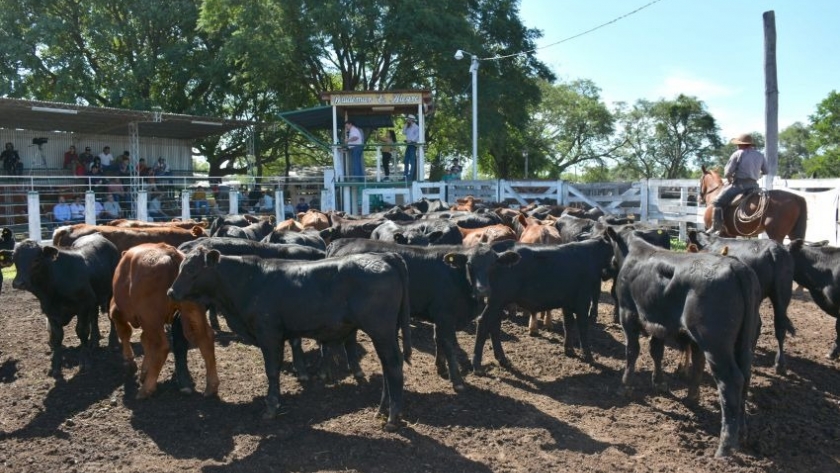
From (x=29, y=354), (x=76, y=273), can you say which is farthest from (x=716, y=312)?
(x=29, y=354)

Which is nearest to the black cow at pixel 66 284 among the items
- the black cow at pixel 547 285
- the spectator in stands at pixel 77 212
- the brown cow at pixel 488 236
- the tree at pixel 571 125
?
the black cow at pixel 547 285

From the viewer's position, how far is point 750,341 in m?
5.44

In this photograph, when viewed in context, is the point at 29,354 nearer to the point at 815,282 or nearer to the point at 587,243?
the point at 587,243

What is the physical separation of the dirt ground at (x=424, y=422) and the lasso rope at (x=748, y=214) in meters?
4.39

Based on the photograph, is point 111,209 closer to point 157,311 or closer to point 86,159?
point 86,159

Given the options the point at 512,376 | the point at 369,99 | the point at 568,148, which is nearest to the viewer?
the point at 512,376

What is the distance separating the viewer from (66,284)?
741 cm

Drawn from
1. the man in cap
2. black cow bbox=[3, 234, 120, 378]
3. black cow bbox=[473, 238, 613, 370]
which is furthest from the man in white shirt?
Result: black cow bbox=[473, 238, 613, 370]

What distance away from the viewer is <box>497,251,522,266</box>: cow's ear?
711cm

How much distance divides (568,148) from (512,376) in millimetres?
51303

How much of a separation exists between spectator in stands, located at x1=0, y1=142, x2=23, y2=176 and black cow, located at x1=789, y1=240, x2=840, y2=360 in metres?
22.2

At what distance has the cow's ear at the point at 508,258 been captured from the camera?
7.11 meters

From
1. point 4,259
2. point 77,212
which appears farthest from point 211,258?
point 77,212

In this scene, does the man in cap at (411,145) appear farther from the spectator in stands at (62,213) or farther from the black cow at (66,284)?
the black cow at (66,284)
